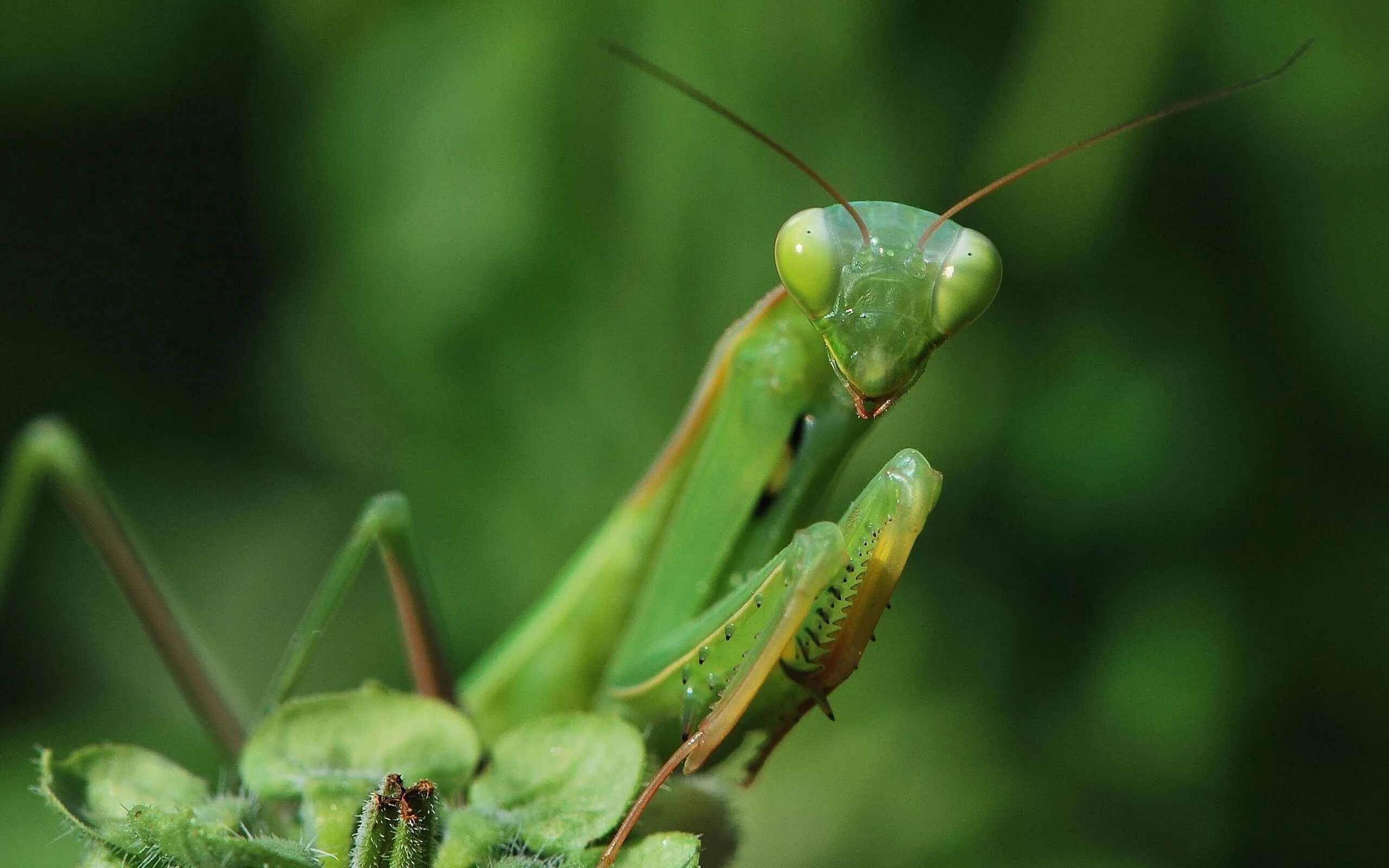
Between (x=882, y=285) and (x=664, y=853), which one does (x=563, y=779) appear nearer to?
(x=664, y=853)

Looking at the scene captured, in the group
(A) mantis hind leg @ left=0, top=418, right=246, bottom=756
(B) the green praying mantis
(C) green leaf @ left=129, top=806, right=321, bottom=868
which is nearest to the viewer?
(C) green leaf @ left=129, top=806, right=321, bottom=868

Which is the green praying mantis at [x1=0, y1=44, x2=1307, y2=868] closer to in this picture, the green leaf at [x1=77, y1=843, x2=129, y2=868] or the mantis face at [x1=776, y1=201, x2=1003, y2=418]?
the mantis face at [x1=776, y1=201, x2=1003, y2=418]

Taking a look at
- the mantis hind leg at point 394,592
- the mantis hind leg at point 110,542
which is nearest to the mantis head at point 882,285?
the mantis hind leg at point 394,592

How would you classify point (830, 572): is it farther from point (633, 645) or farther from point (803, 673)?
point (633, 645)

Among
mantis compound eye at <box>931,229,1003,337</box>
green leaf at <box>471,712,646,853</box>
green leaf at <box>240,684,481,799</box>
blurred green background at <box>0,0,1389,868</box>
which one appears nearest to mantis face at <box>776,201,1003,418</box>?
mantis compound eye at <box>931,229,1003,337</box>

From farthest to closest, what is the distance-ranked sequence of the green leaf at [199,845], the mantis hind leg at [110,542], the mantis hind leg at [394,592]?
the mantis hind leg at [110,542] → the mantis hind leg at [394,592] → the green leaf at [199,845]

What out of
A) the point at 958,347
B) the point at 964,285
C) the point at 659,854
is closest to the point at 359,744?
the point at 659,854

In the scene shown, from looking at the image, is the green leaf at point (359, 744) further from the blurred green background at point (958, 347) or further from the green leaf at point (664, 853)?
the blurred green background at point (958, 347)
